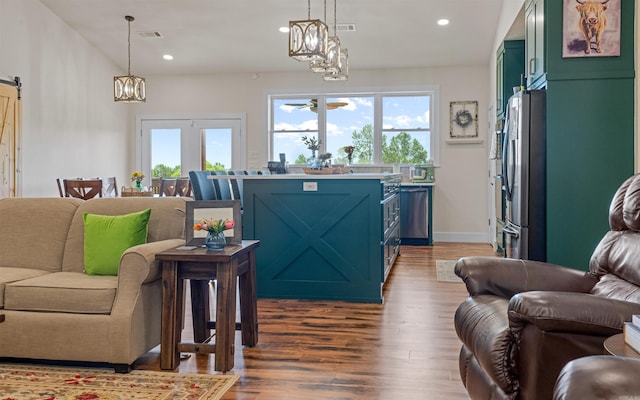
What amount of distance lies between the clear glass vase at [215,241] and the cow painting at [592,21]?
288 cm

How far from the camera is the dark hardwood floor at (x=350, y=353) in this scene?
2572mm

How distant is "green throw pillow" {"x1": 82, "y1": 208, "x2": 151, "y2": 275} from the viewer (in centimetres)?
305

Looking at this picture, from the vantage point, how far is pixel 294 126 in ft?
28.7

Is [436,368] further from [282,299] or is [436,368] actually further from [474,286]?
[282,299]

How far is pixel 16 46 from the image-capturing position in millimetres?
6527

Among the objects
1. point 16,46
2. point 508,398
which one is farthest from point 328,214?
point 16,46

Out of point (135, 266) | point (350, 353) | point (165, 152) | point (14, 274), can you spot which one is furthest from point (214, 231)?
point (165, 152)

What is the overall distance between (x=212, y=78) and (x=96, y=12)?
2192 mm

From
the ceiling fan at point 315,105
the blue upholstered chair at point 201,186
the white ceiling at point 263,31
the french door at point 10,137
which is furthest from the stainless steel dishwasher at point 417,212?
the french door at point 10,137

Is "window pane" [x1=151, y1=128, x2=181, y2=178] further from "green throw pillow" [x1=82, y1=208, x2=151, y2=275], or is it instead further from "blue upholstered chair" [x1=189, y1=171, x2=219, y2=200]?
"green throw pillow" [x1=82, y1=208, x2=151, y2=275]

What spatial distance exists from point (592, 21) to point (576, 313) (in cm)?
296

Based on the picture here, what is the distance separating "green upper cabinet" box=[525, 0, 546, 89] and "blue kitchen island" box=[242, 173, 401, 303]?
57.1 inches

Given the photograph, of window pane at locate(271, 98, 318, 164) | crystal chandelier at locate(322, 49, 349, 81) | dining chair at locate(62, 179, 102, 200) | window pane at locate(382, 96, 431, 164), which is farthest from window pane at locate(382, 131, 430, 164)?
dining chair at locate(62, 179, 102, 200)

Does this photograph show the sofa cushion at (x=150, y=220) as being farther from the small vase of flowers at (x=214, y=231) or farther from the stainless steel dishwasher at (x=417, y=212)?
the stainless steel dishwasher at (x=417, y=212)
